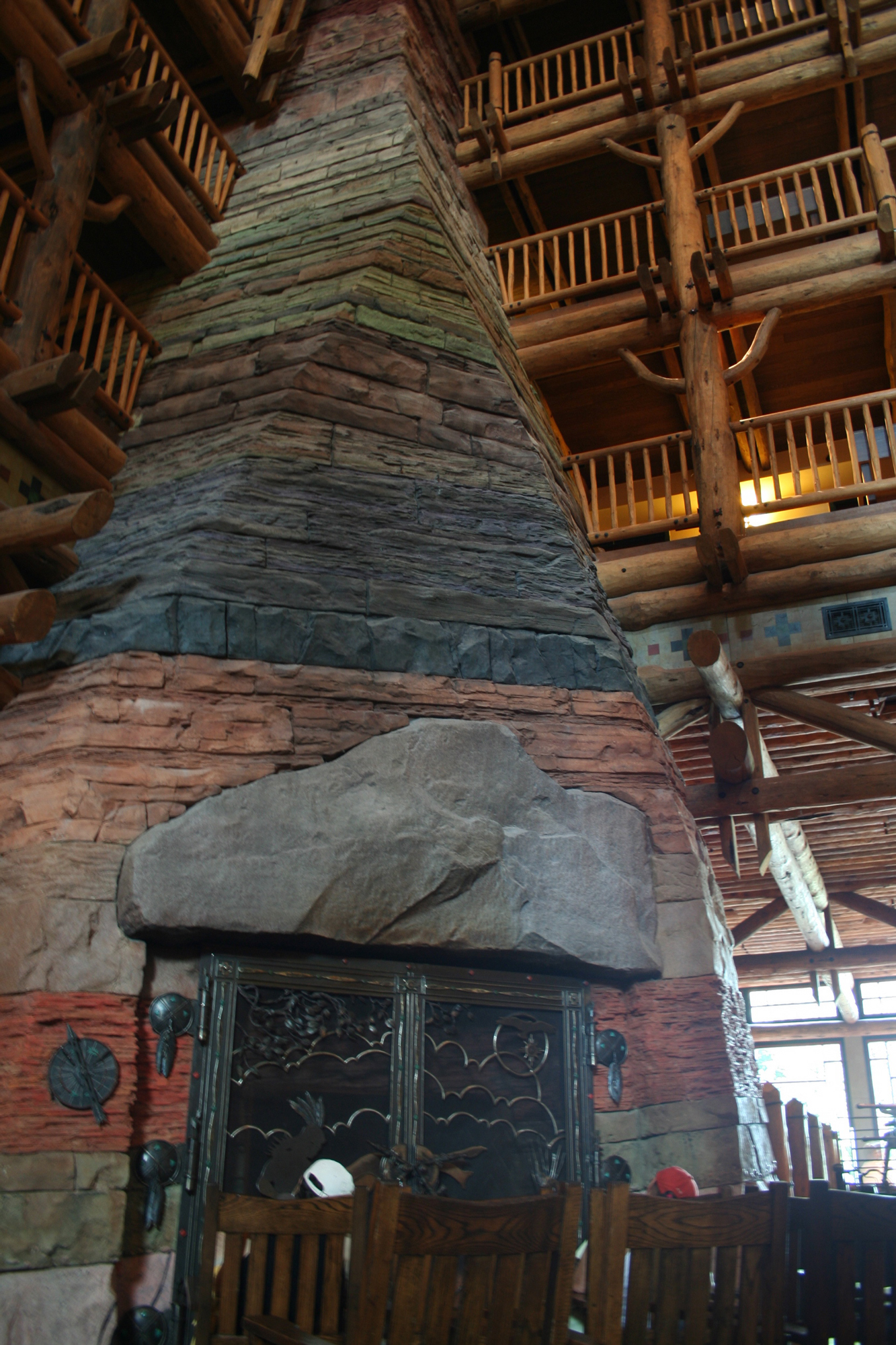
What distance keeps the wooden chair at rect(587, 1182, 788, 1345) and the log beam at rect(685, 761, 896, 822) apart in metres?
3.91

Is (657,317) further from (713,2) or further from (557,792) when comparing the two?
(557,792)

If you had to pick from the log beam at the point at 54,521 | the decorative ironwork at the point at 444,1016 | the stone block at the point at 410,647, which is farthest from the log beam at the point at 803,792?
the log beam at the point at 54,521

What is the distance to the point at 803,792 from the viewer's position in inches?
230

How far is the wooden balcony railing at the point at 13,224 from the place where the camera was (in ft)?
13.8

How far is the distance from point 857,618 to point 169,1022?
15.0 feet

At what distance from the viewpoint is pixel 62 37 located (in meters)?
4.69

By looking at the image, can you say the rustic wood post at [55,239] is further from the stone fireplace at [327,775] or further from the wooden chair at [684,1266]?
the wooden chair at [684,1266]

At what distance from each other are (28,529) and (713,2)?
24.6 feet

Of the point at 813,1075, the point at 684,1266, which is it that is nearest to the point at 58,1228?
the point at 684,1266

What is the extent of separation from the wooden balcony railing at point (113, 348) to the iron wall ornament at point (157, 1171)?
3.43 meters

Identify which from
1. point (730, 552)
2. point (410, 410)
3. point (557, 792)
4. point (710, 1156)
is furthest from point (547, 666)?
point (730, 552)

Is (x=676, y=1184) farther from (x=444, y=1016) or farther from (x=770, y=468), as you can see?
(x=770, y=468)

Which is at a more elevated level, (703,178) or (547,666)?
(703,178)

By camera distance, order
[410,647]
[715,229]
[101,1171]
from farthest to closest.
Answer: [715,229], [410,647], [101,1171]
